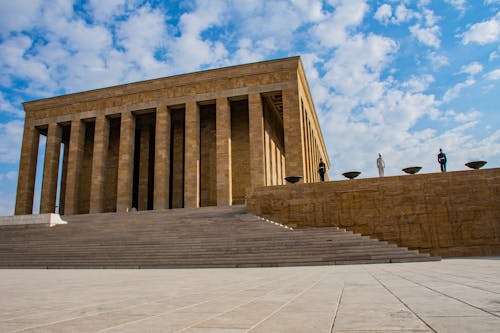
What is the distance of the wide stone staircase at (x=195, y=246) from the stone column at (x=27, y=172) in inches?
474

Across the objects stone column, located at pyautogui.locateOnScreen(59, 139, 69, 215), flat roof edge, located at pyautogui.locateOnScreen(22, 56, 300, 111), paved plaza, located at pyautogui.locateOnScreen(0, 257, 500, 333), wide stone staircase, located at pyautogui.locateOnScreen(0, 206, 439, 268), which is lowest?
paved plaza, located at pyautogui.locateOnScreen(0, 257, 500, 333)

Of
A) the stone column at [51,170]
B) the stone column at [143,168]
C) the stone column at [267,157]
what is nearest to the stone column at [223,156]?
the stone column at [267,157]

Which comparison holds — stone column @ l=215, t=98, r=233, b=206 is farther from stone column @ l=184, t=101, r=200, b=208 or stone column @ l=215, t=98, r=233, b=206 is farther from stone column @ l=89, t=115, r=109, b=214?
stone column @ l=89, t=115, r=109, b=214

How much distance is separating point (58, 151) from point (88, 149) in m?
2.60

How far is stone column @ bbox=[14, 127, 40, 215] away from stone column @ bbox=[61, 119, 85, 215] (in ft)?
11.5

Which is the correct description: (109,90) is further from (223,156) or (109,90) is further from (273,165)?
(273,165)

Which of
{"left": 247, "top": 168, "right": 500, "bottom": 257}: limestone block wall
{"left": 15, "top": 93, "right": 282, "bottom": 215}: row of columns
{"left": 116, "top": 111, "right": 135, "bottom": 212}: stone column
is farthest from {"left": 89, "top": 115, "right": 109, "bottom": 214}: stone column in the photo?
{"left": 247, "top": 168, "right": 500, "bottom": 257}: limestone block wall

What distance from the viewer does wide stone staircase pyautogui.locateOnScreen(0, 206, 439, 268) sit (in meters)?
Answer: 9.86

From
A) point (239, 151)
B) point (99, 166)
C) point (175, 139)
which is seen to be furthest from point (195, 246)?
point (175, 139)

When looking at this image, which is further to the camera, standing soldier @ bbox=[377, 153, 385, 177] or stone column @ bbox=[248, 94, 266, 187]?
stone column @ bbox=[248, 94, 266, 187]

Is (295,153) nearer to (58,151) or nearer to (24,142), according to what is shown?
(58,151)

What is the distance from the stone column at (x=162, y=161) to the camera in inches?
932

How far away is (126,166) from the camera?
25.0 meters

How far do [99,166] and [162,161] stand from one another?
16.8 ft
